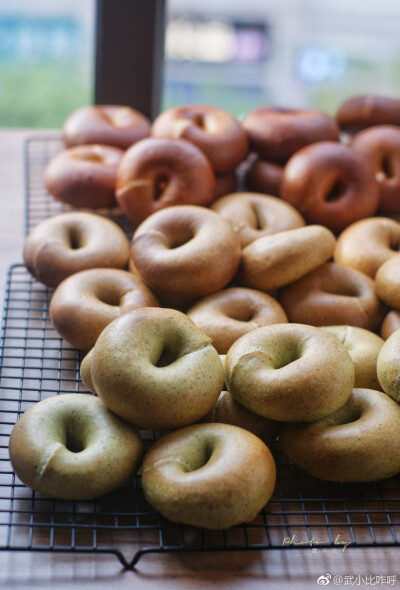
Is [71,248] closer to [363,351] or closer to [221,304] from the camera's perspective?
[221,304]

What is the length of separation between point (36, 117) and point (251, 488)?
126 inches

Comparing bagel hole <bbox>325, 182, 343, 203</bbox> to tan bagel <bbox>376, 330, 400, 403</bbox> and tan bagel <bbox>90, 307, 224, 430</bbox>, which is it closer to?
tan bagel <bbox>376, 330, 400, 403</bbox>

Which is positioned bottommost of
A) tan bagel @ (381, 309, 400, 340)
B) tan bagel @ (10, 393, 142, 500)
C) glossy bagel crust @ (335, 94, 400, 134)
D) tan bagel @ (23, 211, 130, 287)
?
tan bagel @ (10, 393, 142, 500)

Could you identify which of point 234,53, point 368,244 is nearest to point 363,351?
point 368,244

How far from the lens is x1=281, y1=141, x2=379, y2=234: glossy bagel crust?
1.73 metres

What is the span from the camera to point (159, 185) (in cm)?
172

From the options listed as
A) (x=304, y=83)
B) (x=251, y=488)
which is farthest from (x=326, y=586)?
(x=304, y=83)

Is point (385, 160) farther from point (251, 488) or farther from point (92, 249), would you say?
point (251, 488)

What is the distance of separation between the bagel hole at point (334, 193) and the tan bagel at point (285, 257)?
342 millimetres

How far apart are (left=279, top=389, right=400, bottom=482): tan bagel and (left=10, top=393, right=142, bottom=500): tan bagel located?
0.26m

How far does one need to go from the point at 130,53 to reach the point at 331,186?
856 millimetres

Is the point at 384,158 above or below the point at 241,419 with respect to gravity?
above

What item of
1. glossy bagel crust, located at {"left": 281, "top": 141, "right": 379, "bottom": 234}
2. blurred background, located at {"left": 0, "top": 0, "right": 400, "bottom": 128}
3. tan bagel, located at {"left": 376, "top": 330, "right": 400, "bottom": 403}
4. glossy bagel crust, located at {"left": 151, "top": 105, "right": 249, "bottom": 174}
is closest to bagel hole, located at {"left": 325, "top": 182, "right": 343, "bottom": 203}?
glossy bagel crust, located at {"left": 281, "top": 141, "right": 379, "bottom": 234}

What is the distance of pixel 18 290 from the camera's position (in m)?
1.57
